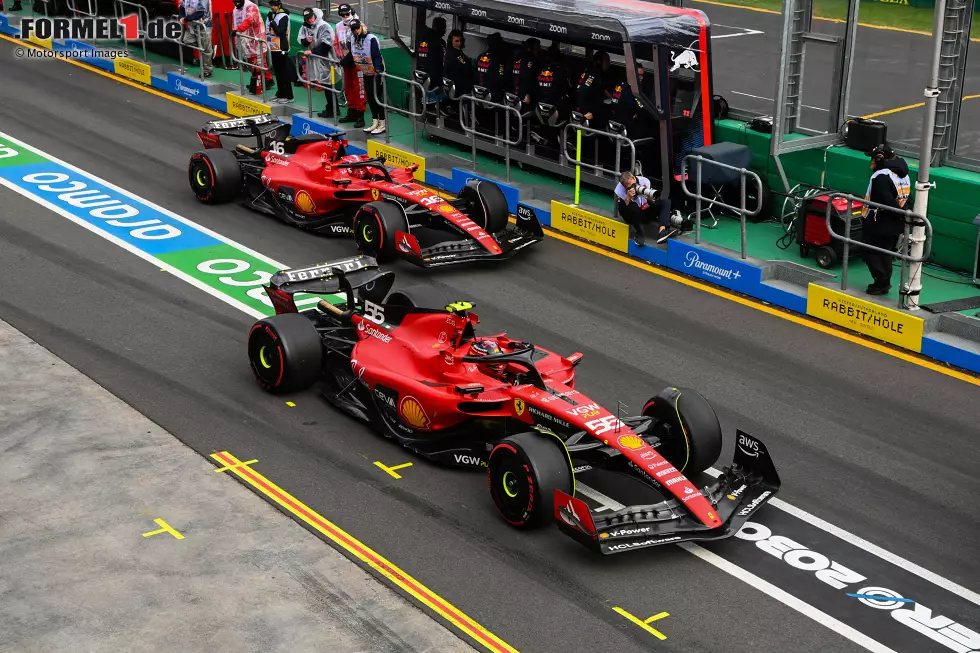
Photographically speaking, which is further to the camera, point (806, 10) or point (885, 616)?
point (806, 10)

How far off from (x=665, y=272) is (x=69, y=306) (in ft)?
26.3

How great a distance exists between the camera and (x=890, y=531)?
11.5m

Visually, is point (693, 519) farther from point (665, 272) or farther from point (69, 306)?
point (69, 306)

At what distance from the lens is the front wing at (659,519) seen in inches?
412

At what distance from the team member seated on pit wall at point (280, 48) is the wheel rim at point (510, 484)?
50.7 feet

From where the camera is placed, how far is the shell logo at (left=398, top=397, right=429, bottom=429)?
40.9ft

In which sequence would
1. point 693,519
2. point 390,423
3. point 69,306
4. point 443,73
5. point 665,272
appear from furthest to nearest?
point 443,73, point 665,272, point 69,306, point 390,423, point 693,519

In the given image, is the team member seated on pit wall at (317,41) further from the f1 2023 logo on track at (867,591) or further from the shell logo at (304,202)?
the f1 2023 logo on track at (867,591)

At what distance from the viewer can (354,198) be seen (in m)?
18.8

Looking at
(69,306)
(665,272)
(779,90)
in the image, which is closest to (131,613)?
(69,306)

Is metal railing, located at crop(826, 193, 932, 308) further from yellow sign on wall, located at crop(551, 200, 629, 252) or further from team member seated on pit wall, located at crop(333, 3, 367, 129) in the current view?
team member seated on pit wall, located at crop(333, 3, 367, 129)

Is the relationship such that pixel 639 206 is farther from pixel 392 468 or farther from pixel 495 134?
pixel 392 468

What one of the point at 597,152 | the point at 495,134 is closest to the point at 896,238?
the point at 597,152

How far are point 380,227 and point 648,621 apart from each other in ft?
29.4
